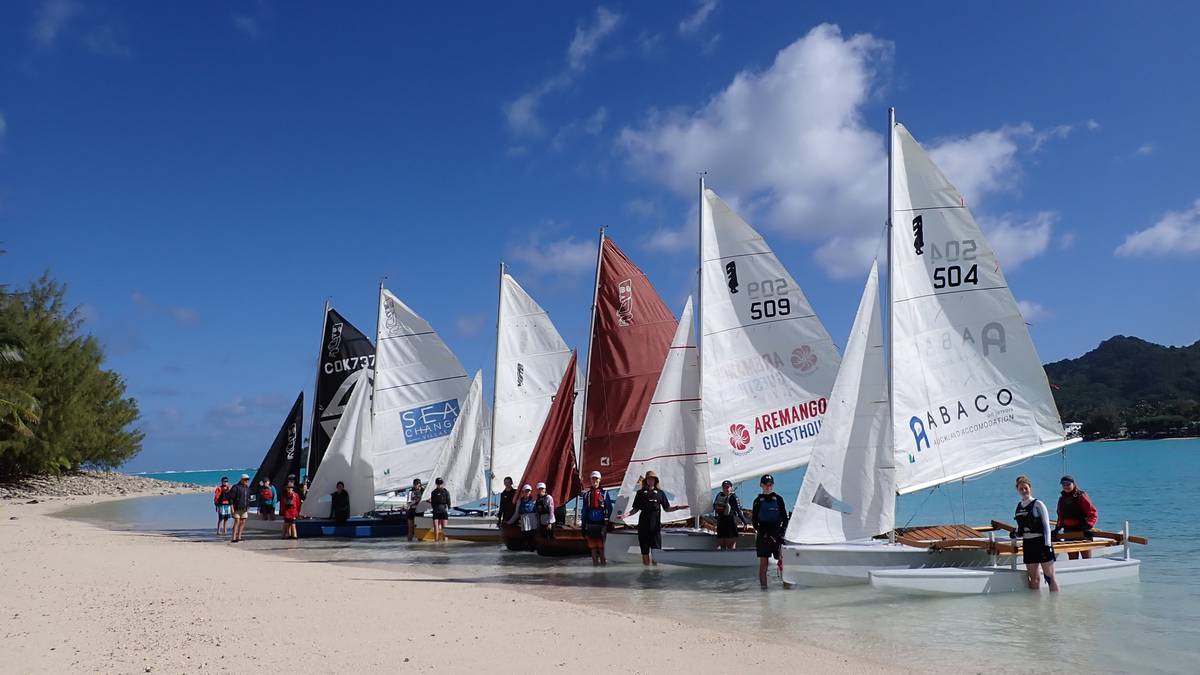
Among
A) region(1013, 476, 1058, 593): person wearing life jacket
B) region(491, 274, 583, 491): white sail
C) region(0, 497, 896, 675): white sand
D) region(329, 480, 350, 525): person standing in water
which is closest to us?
region(0, 497, 896, 675): white sand

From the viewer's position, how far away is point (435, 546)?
18.2 m

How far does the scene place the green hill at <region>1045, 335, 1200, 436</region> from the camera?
90.4 meters

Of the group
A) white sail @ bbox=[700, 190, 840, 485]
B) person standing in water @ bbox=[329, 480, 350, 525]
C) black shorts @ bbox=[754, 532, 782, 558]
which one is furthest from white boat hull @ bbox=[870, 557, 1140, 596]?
person standing in water @ bbox=[329, 480, 350, 525]

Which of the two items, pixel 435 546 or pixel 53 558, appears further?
pixel 435 546

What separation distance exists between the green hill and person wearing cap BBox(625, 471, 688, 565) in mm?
83925

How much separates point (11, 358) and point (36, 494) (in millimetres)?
11356

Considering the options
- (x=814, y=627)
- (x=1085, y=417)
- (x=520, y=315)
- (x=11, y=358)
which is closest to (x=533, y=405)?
(x=520, y=315)

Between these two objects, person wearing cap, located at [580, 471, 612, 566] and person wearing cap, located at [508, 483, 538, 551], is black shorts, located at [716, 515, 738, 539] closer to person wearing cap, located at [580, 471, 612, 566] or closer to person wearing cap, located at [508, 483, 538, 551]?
person wearing cap, located at [580, 471, 612, 566]

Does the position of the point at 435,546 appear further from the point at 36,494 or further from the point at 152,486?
the point at 152,486

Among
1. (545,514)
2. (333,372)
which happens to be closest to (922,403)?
(545,514)

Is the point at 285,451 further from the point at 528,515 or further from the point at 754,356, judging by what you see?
the point at 754,356

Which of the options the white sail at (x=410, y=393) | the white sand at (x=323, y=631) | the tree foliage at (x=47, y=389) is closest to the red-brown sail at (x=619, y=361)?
the white sand at (x=323, y=631)

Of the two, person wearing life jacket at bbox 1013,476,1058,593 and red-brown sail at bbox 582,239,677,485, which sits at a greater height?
red-brown sail at bbox 582,239,677,485

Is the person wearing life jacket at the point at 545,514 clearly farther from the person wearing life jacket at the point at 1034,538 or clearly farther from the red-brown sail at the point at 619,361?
the person wearing life jacket at the point at 1034,538
